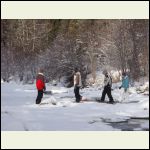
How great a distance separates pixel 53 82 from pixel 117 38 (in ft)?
21.3

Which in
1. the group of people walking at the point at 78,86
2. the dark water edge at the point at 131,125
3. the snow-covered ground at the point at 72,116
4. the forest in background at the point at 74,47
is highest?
the forest in background at the point at 74,47

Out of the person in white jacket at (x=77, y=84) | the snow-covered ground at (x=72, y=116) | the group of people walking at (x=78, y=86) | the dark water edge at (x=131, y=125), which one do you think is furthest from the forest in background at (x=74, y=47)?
the dark water edge at (x=131, y=125)

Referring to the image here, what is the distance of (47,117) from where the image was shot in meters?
12.8

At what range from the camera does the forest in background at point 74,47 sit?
30.7 metres

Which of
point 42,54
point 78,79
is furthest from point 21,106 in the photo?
point 42,54

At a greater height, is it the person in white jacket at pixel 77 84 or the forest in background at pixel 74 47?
the forest in background at pixel 74 47

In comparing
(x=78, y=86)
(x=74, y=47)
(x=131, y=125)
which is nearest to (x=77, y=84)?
(x=78, y=86)

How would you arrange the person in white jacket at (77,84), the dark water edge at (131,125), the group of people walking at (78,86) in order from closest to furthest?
the dark water edge at (131,125) → the group of people walking at (78,86) → the person in white jacket at (77,84)

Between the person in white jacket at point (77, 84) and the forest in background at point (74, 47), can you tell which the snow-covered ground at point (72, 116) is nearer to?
the person in white jacket at point (77, 84)

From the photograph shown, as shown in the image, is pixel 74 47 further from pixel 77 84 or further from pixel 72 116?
pixel 72 116

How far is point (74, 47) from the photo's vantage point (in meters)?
34.0

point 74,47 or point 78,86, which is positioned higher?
point 74,47

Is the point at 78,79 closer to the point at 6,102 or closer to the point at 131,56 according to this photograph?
the point at 6,102

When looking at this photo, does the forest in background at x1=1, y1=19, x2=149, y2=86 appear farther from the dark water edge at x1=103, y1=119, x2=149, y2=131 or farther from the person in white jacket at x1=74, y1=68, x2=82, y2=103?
the dark water edge at x1=103, y1=119, x2=149, y2=131
